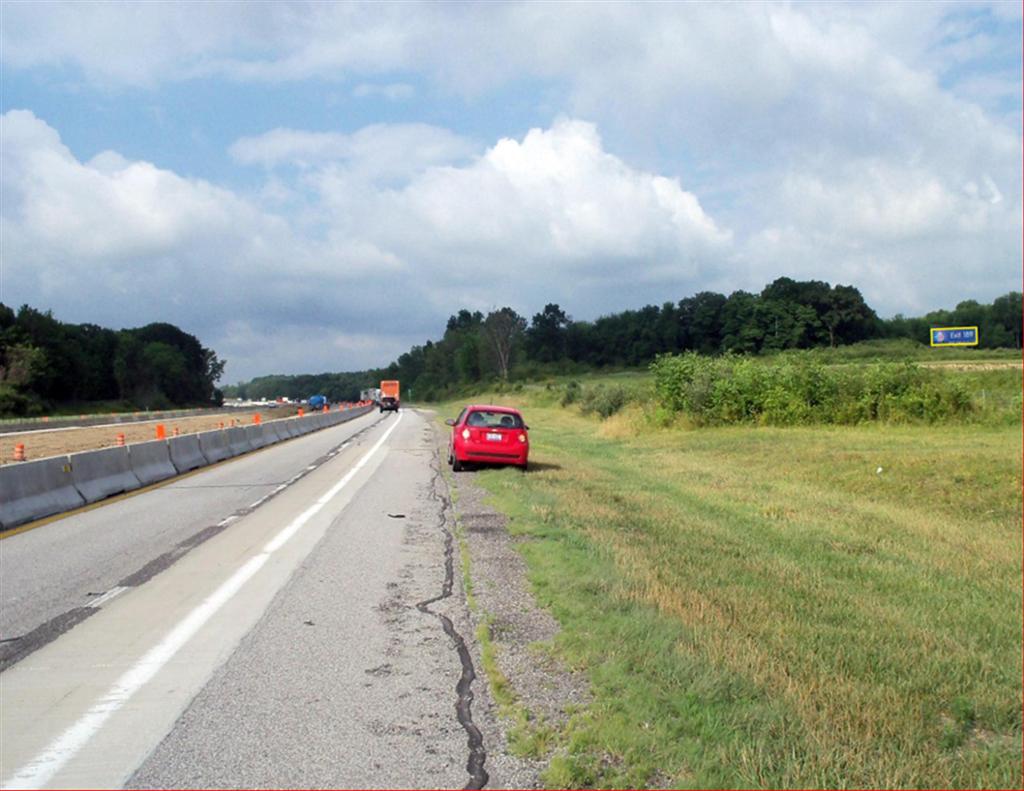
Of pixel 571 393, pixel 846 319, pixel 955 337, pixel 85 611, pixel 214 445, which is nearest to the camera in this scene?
pixel 85 611

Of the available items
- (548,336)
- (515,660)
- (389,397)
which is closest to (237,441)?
(515,660)

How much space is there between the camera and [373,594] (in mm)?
9156

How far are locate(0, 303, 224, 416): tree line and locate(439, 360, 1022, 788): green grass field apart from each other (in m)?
74.5

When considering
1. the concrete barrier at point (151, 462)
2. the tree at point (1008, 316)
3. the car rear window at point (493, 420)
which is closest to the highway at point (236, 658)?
the concrete barrier at point (151, 462)

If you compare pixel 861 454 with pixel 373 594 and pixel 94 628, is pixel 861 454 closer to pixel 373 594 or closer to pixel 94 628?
pixel 373 594

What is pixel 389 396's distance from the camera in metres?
106

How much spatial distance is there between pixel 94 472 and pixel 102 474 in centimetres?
40

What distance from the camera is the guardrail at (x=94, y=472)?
1507 cm

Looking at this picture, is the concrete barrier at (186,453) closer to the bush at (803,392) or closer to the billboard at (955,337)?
the bush at (803,392)

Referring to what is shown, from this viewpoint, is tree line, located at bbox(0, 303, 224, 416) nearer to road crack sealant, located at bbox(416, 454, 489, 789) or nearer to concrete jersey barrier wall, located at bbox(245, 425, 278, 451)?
concrete jersey barrier wall, located at bbox(245, 425, 278, 451)

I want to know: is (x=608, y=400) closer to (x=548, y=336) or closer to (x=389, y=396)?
(x=548, y=336)

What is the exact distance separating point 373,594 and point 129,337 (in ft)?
413

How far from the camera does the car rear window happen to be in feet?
74.0

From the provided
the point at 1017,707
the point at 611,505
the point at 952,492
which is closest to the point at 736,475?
the point at 952,492
